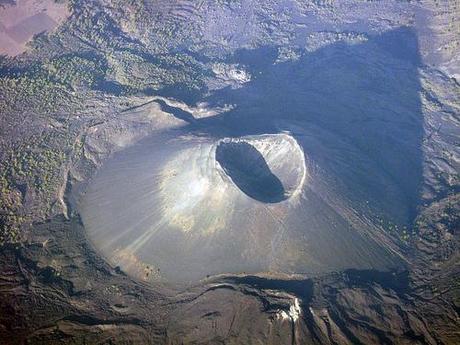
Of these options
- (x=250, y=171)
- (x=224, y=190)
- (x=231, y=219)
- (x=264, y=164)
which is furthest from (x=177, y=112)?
(x=231, y=219)

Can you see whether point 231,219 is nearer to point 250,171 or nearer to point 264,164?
point 250,171

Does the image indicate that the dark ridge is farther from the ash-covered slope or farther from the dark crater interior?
the dark crater interior

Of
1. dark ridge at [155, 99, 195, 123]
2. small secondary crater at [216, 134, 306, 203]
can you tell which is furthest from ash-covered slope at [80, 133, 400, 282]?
dark ridge at [155, 99, 195, 123]

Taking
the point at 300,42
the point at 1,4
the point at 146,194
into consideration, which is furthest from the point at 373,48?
the point at 1,4

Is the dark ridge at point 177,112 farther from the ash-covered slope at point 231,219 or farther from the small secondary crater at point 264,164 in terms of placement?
the small secondary crater at point 264,164

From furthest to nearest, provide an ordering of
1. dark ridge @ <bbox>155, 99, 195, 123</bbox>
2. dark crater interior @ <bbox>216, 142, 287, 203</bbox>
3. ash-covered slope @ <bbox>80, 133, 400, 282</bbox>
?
1. dark ridge @ <bbox>155, 99, 195, 123</bbox>
2. dark crater interior @ <bbox>216, 142, 287, 203</bbox>
3. ash-covered slope @ <bbox>80, 133, 400, 282</bbox>
